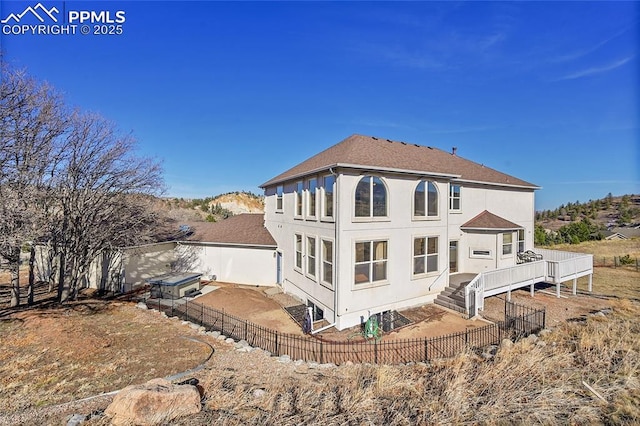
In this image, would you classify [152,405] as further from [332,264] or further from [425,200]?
[425,200]

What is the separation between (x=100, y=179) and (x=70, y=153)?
1.53m

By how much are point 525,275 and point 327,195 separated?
10754mm

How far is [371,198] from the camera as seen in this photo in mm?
11539

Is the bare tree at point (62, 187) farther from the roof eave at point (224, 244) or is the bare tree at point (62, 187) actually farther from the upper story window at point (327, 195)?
the upper story window at point (327, 195)

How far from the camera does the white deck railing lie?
39.4ft

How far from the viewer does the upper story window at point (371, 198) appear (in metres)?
11.3

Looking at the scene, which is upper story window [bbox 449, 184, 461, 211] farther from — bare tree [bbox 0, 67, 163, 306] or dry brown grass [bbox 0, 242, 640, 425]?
bare tree [bbox 0, 67, 163, 306]

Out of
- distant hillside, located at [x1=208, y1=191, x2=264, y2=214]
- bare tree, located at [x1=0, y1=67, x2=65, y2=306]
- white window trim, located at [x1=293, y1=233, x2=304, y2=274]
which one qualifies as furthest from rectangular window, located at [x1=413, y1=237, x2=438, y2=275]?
distant hillside, located at [x1=208, y1=191, x2=264, y2=214]

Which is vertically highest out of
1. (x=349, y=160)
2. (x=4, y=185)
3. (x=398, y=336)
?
(x=349, y=160)

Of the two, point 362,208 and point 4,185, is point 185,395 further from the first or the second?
point 4,185

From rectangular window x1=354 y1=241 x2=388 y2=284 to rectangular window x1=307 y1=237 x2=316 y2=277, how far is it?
2.28m

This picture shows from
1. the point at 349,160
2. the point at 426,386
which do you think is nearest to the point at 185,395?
the point at 426,386

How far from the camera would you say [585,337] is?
809cm

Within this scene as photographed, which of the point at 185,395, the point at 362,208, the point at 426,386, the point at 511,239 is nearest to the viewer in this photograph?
the point at 185,395
